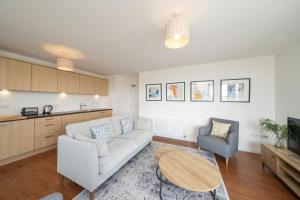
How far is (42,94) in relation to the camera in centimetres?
333

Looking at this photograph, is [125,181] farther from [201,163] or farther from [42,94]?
[42,94]

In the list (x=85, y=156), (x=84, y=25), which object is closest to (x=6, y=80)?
(x=84, y=25)

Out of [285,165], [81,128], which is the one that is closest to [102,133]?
[81,128]

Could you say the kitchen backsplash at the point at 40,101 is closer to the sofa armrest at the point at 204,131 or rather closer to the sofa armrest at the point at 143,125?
the sofa armrest at the point at 143,125

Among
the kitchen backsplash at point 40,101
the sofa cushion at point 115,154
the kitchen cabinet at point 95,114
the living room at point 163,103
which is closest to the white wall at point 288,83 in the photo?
the living room at point 163,103

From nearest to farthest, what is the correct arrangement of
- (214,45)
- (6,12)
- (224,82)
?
(6,12) < (214,45) < (224,82)

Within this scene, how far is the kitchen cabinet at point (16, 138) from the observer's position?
2309 mm

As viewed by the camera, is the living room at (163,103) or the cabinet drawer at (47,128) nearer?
the living room at (163,103)

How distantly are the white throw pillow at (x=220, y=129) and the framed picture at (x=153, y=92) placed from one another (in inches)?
74.9

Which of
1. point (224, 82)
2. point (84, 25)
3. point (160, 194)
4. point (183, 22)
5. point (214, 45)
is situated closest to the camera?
point (183, 22)

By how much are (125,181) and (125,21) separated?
2.38 metres

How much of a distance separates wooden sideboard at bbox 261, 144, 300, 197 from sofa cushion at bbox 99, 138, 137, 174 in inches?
93.0

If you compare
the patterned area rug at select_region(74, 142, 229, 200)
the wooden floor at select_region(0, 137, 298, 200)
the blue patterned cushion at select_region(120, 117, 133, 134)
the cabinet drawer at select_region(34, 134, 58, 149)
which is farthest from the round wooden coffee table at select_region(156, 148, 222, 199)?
the cabinet drawer at select_region(34, 134, 58, 149)

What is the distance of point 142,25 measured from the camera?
5.53 feet
